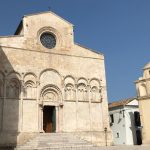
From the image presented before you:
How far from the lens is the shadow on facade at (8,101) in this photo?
19.4m

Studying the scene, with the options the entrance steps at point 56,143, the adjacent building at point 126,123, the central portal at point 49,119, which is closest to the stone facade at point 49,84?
the central portal at point 49,119

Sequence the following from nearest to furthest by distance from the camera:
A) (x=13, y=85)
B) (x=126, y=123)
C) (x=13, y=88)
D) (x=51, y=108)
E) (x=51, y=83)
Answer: (x=13, y=88), (x=13, y=85), (x=51, y=83), (x=51, y=108), (x=126, y=123)

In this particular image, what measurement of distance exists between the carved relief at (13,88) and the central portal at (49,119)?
10.0ft

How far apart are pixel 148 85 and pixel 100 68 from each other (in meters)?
5.40

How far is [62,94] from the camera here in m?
22.5

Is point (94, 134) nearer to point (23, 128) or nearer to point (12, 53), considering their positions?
point (23, 128)

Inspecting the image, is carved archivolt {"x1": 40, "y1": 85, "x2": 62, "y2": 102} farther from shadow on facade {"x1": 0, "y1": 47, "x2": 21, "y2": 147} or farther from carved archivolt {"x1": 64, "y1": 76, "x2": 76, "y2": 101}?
shadow on facade {"x1": 0, "y1": 47, "x2": 21, "y2": 147}

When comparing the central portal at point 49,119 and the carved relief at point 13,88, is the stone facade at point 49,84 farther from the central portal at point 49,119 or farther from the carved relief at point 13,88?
the central portal at point 49,119

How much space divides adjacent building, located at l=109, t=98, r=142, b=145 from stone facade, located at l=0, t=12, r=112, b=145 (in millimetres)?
7461

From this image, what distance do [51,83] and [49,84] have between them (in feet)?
0.69

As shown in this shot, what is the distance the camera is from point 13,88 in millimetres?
20719

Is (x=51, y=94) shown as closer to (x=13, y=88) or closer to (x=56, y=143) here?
(x=13, y=88)

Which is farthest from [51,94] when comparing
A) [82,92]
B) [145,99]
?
[145,99]

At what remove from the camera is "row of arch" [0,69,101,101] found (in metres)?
20.6
